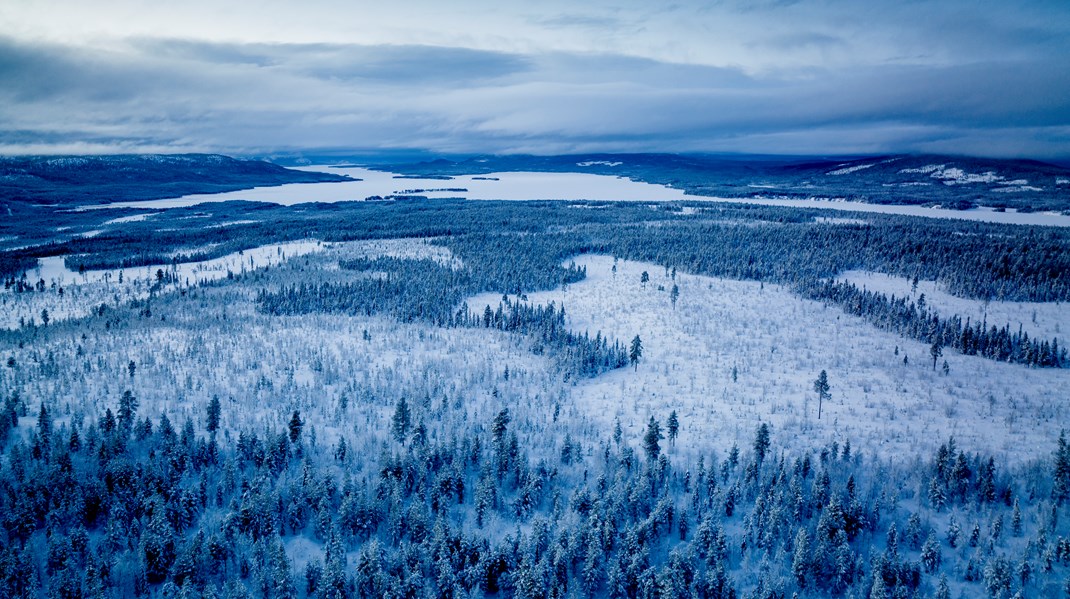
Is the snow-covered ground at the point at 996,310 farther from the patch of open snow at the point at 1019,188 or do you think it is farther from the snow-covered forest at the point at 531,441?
the patch of open snow at the point at 1019,188

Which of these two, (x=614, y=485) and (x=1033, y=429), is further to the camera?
(x=1033, y=429)

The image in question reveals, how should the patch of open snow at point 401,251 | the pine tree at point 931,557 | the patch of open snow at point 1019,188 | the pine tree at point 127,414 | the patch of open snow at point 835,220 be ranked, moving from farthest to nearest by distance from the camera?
the patch of open snow at point 1019,188, the patch of open snow at point 835,220, the patch of open snow at point 401,251, the pine tree at point 127,414, the pine tree at point 931,557

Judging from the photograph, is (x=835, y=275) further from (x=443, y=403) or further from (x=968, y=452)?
Result: (x=443, y=403)

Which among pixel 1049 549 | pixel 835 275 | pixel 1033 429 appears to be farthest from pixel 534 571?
pixel 835 275

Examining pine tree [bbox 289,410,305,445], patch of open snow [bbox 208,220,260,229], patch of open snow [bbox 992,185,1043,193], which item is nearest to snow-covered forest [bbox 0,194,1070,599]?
pine tree [bbox 289,410,305,445]

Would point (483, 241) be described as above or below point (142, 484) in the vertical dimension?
above

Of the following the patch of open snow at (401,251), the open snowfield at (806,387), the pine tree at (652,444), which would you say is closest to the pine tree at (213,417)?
the open snowfield at (806,387)
